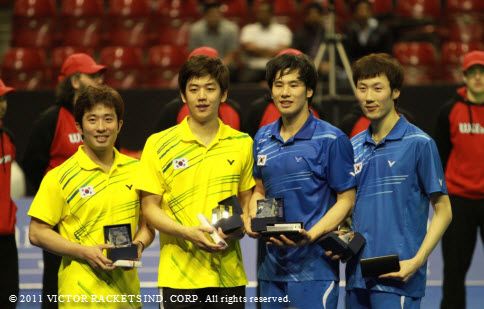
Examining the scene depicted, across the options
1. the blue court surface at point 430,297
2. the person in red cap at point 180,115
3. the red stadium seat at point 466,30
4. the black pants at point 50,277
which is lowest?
the blue court surface at point 430,297

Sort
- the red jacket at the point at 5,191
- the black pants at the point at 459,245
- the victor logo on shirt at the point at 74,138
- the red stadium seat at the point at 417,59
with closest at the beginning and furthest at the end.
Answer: the red jacket at the point at 5,191, the victor logo on shirt at the point at 74,138, the black pants at the point at 459,245, the red stadium seat at the point at 417,59

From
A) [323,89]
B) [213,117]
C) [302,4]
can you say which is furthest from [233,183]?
[302,4]

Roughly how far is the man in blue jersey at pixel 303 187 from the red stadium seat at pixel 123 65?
6695 millimetres

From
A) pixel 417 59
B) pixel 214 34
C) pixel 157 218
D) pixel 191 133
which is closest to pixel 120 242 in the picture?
pixel 157 218

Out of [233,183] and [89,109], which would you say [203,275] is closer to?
[233,183]

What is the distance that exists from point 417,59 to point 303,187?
6995 millimetres

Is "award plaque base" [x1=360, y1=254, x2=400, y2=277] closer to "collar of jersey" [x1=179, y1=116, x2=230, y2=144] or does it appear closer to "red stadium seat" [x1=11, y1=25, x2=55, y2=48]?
"collar of jersey" [x1=179, y1=116, x2=230, y2=144]

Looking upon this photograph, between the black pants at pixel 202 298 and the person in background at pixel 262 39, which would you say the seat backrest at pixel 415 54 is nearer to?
the person in background at pixel 262 39

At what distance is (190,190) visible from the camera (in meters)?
4.55

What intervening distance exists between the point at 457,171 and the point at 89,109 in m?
3.40

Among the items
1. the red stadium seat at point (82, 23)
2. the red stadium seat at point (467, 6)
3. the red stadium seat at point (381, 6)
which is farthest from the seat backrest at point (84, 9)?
the red stadium seat at point (467, 6)

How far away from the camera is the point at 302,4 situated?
12.3 meters

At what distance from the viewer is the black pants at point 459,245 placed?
7031mm

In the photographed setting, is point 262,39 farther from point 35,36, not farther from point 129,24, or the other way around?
point 35,36
